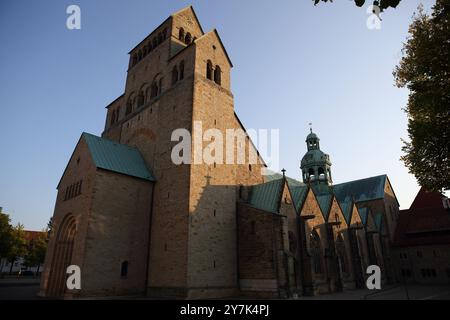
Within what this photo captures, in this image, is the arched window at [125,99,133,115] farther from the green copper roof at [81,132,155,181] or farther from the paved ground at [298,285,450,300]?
the paved ground at [298,285,450,300]

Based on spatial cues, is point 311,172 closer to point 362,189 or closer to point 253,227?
point 362,189

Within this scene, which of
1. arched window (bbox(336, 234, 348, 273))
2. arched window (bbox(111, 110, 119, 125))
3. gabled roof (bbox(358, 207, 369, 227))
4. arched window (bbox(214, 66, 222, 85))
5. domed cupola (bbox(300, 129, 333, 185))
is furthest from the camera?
domed cupola (bbox(300, 129, 333, 185))

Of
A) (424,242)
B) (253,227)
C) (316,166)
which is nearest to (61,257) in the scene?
(253,227)

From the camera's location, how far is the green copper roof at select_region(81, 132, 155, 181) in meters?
23.5

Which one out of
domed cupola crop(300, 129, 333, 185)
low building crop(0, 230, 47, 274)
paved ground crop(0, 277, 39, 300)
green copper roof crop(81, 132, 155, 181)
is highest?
domed cupola crop(300, 129, 333, 185)

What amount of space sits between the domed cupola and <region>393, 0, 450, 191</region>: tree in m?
30.7

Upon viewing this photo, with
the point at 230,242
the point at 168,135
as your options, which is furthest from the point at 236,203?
the point at 168,135

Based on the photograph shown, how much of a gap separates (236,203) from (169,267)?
26.4 ft

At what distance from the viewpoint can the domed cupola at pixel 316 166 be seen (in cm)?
4831

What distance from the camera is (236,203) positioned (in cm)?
2609

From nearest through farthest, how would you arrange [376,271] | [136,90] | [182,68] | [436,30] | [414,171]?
1. [436,30]
2. [414,171]
3. [182,68]
4. [136,90]
5. [376,271]

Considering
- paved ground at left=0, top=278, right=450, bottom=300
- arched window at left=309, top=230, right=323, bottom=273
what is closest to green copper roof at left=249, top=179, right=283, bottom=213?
arched window at left=309, top=230, right=323, bottom=273

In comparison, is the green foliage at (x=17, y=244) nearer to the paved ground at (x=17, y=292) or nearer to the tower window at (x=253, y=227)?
the paved ground at (x=17, y=292)

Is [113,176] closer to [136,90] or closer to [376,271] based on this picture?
[136,90]
